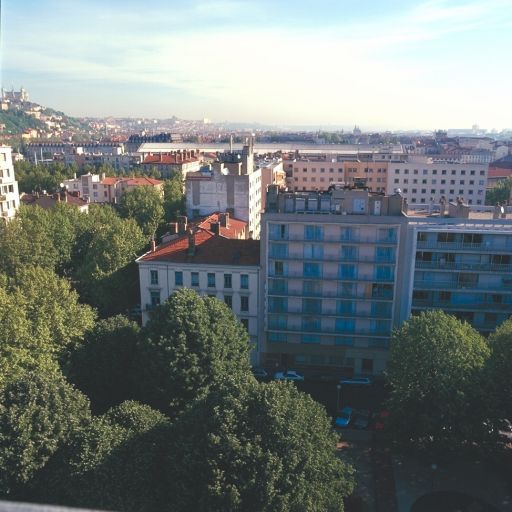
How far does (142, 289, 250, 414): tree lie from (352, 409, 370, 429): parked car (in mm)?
10743

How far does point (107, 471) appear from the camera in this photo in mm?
24797

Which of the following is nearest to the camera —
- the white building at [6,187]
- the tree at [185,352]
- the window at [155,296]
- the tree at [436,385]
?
the tree at [436,385]

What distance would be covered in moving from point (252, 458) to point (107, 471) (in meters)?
7.09

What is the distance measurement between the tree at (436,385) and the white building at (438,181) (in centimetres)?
7694

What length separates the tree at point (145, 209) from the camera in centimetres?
7750

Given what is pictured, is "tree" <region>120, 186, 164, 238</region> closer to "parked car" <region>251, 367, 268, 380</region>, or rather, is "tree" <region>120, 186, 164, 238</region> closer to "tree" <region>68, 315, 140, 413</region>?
"parked car" <region>251, 367, 268, 380</region>

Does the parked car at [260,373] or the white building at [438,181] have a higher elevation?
the white building at [438,181]

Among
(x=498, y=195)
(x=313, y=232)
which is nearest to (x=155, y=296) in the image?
→ (x=313, y=232)

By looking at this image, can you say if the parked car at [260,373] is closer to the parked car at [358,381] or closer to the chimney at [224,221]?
the parked car at [358,381]

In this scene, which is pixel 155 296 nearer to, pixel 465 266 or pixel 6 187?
pixel 465 266

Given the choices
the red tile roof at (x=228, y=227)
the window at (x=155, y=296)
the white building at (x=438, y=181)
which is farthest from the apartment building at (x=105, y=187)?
the window at (x=155, y=296)

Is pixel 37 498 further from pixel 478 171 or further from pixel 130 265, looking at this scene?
pixel 478 171

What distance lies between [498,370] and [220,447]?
19.4 metres

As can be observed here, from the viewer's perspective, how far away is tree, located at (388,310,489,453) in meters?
31.8
